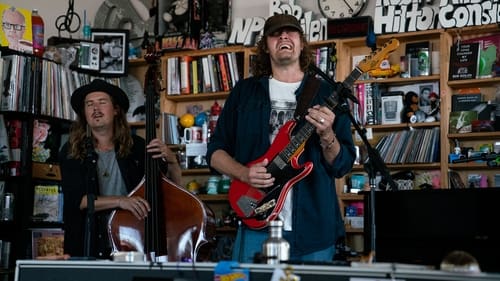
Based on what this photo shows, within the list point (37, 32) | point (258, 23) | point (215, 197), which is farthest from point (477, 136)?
point (37, 32)

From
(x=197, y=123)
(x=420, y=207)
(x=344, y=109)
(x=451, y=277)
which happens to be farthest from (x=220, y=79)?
(x=451, y=277)

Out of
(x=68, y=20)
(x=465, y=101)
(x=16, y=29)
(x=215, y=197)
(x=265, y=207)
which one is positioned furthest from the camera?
(x=68, y=20)

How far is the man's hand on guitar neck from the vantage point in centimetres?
237

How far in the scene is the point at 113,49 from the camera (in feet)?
17.4

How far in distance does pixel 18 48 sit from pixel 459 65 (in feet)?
8.72

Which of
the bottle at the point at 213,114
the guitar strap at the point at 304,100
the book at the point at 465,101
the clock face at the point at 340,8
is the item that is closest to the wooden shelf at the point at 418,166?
the book at the point at 465,101

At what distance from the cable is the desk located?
3.88 m

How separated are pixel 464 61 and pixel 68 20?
9.52 ft

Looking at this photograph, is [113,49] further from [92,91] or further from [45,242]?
[92,91]

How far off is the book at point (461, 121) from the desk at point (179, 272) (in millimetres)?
3030

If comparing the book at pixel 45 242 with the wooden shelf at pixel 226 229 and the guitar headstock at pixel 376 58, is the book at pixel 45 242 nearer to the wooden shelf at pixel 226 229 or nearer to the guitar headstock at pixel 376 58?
the wooden shelf at pixel 226 229

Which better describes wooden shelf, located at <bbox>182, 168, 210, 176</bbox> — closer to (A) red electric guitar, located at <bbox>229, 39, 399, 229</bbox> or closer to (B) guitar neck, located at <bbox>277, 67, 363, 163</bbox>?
(A) red electric guitar, located at <bbox>229, 39, 399, 229</bbox>

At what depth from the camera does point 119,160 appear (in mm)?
3264

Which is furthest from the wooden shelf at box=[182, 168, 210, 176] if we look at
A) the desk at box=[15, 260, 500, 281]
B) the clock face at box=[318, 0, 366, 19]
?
the desk at box=[15, 260, 500, 281]
